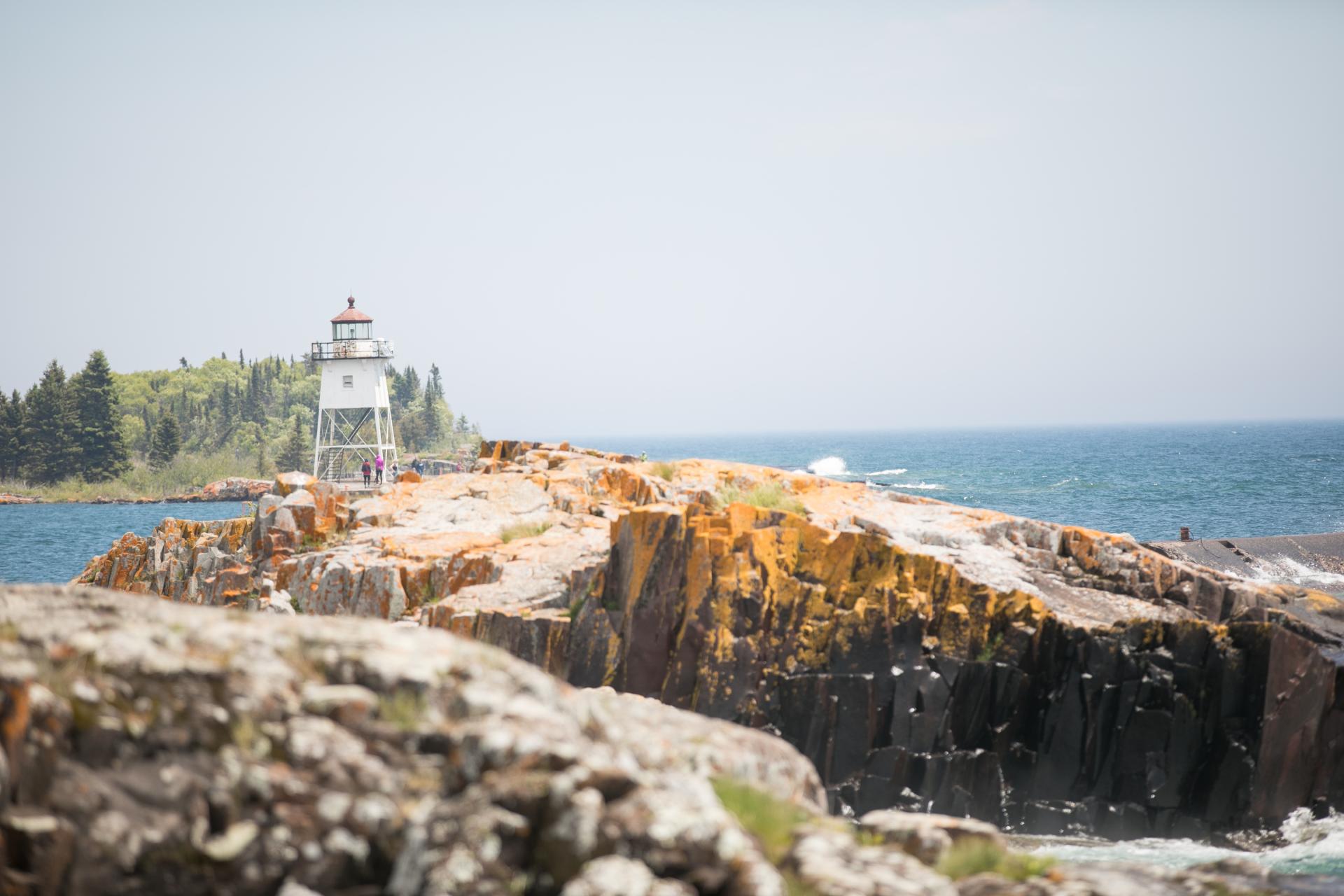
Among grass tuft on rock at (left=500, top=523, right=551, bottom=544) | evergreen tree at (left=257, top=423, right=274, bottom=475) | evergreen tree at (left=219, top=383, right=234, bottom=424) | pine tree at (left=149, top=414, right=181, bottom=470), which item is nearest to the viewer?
grass tuft on rock at (left=500, top=523, right=551, bottom=544)

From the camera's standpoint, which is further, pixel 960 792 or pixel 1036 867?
pixel 960 792

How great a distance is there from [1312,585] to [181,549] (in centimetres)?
3974

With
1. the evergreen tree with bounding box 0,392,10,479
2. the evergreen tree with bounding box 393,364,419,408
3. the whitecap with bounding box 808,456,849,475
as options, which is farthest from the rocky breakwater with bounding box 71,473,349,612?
the evergreen tree with bounding box 393,364,419,408

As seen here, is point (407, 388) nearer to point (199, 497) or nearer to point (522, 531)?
point (199, 497)

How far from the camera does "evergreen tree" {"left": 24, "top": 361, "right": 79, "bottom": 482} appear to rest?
10906cm

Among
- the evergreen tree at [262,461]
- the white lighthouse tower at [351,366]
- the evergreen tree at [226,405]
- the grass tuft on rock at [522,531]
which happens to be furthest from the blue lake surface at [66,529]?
the evergreen tree at [226,405]

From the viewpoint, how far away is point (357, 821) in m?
5.70

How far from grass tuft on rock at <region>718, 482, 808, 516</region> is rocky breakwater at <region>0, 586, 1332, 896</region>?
13.1 metres

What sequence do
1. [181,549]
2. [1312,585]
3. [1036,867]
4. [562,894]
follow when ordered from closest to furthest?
[562,894] < [1036,867] < [181,549] < [1312,585]

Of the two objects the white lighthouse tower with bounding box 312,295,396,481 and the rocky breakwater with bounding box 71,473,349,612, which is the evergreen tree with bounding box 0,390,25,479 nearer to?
the white lighthouse tower with bounding box 312,295,396,481

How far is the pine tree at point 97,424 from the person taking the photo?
109812 millimetres

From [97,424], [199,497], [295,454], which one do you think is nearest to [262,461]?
[295,454]

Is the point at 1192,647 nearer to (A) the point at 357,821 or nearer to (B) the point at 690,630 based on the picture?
(B) the point at 690,630

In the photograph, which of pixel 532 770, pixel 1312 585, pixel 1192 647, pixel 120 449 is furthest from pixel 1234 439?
pixel 532 770
